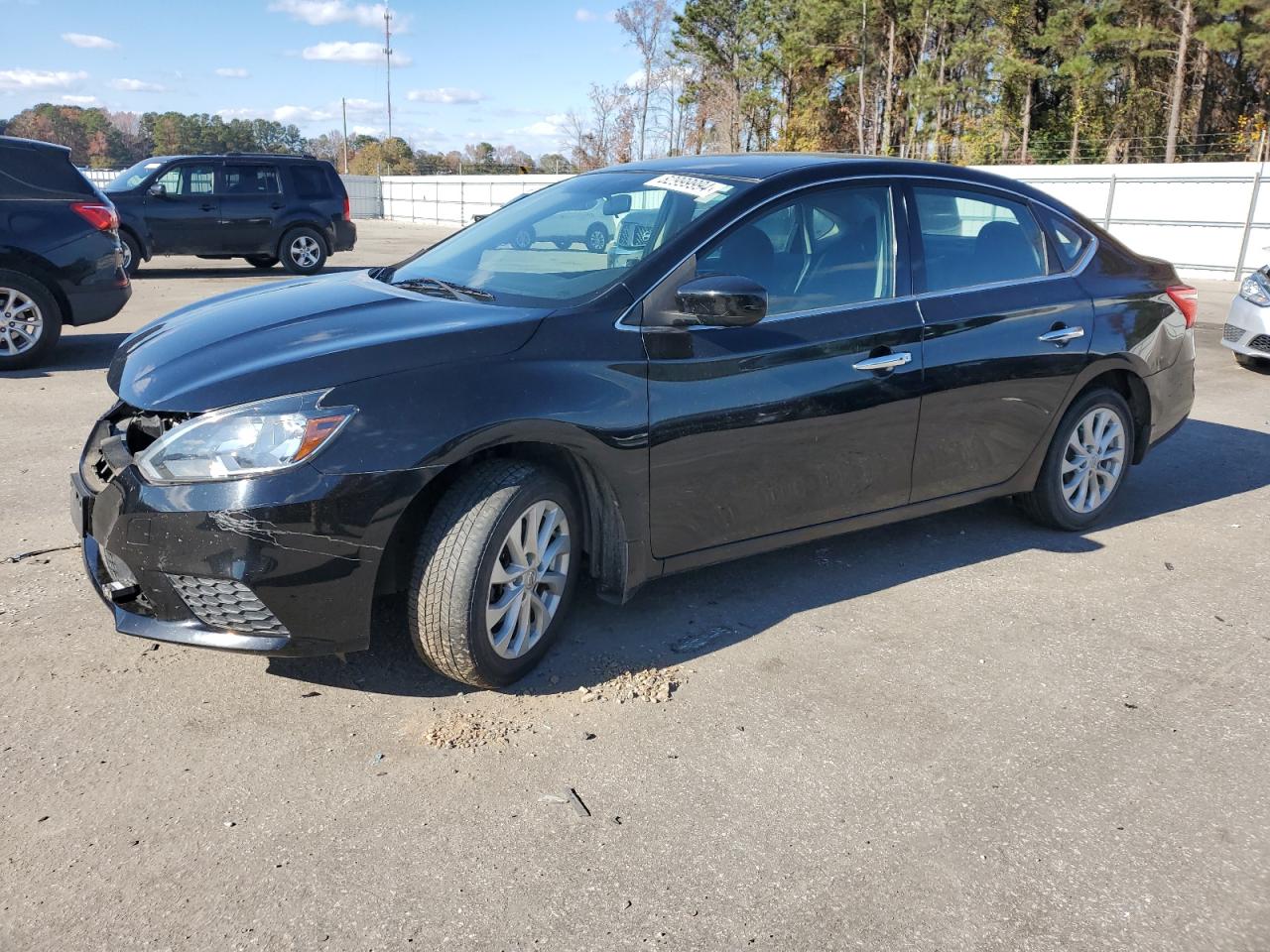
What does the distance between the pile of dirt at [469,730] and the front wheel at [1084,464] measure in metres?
3.02

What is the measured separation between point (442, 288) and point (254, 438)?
1246mm

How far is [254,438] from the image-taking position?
294 cm

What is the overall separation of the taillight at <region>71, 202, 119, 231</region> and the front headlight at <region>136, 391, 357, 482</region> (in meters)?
6.66

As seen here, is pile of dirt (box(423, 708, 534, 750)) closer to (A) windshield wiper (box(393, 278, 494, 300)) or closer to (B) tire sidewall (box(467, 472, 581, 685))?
(B) tire sidewall (box(467, 472, 581, 685))

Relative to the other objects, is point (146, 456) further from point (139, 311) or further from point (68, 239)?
point (139, 311)

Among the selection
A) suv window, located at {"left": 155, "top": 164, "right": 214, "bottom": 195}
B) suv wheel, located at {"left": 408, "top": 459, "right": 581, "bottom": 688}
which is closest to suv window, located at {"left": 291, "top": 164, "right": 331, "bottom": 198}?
suv window, located at {"left": 155, "top": 164, "right": 214, "bottom": 195}

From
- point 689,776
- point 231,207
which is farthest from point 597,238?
point 231,207

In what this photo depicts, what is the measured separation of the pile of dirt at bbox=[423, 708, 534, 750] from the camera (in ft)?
10.3

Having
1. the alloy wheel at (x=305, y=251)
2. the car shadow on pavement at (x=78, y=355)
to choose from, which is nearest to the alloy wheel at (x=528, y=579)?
the car shadow on pavement at (x=78, y=355)

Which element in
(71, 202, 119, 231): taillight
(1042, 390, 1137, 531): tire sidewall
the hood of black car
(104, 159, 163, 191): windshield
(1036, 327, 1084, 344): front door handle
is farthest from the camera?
(104, 159, 163, 191): windshield

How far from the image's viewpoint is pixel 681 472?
3621 millimetres

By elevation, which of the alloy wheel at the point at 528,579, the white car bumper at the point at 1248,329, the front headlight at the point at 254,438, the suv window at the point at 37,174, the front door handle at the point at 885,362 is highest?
the suv window at the point at 37,174

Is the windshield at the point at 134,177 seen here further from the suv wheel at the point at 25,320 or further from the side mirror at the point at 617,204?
the side mirror at the point at 617,204

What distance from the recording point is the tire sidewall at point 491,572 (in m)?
3.18
